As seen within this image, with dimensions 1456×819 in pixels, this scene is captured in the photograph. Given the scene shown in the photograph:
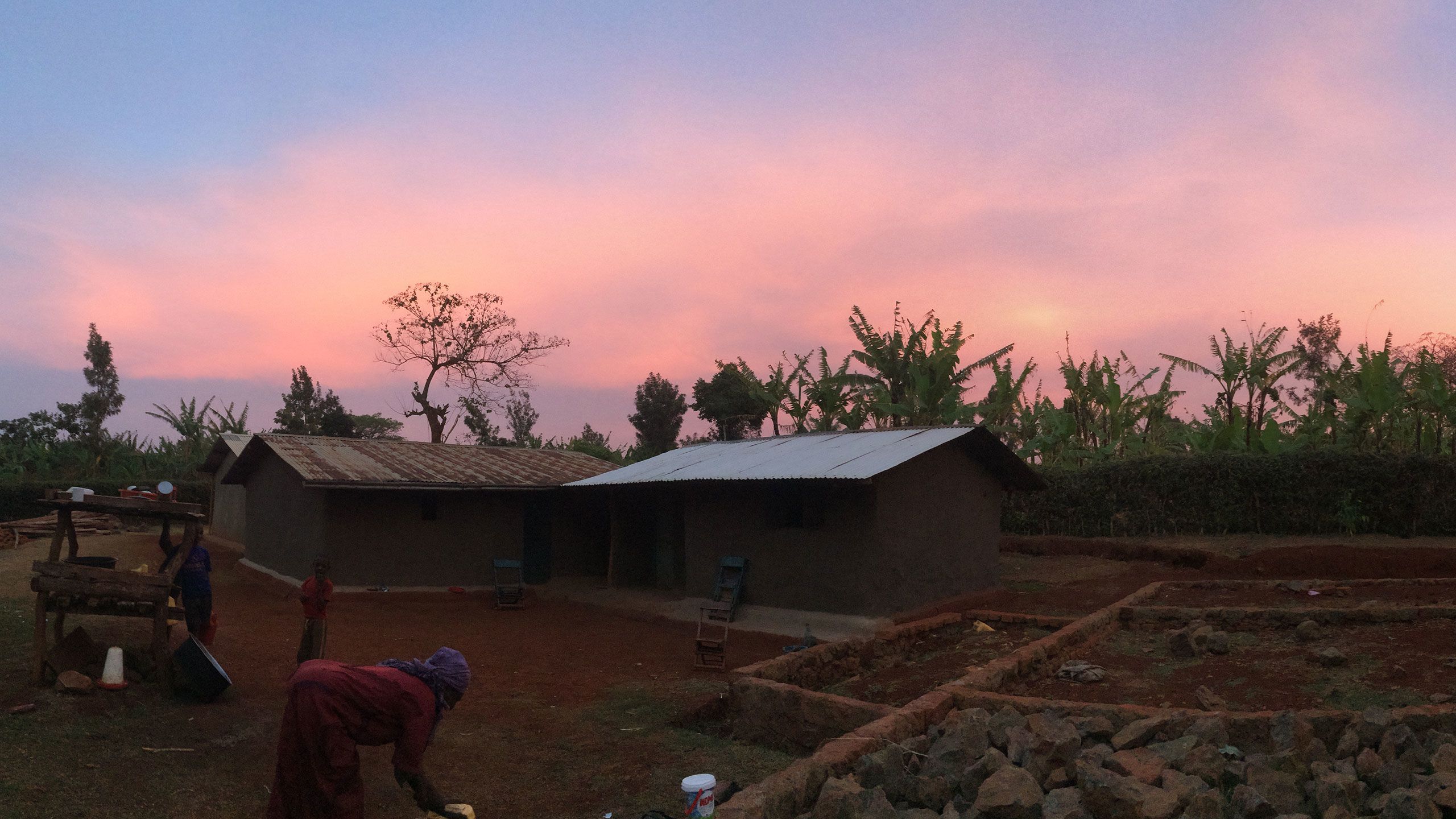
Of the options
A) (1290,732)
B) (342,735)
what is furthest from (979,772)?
(342,735)

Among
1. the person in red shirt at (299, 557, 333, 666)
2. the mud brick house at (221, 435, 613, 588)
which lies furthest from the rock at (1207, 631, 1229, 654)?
the mud brick house at (221, 435, 613, 588)

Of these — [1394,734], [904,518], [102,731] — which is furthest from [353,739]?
[904,518]

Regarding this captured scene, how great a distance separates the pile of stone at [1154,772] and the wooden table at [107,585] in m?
Answer: 5.97

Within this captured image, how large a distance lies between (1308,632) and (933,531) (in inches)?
184

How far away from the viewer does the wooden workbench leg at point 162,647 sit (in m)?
7.52

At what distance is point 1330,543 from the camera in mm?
15586

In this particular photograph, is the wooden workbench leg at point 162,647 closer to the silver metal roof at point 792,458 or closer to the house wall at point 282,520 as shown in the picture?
the silver metal roof at point 792,458

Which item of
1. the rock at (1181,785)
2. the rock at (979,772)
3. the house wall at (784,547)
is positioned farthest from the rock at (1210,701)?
the house wall at (784,547)

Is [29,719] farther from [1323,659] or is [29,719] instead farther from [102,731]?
[1323,659]

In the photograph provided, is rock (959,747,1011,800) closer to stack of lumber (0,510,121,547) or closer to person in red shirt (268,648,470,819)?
person in red shirt (268,648,470,819)

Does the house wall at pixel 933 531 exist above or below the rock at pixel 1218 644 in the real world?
above

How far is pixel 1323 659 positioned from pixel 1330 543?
30.5 feet

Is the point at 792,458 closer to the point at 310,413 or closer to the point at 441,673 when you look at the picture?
A: the point at 441,673

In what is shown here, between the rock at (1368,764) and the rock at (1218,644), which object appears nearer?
the rock at (1368,764)
